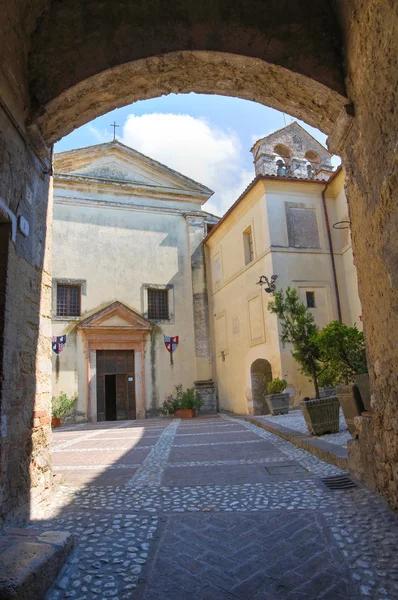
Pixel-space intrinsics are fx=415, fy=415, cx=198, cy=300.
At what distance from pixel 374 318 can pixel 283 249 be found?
9851 millimetres

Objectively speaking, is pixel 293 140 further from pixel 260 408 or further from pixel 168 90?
pixel 168 90

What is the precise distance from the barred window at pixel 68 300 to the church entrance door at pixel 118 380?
180 cm

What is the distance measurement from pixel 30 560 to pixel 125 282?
14.6 metres

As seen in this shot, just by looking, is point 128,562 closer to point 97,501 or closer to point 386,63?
point 97,501

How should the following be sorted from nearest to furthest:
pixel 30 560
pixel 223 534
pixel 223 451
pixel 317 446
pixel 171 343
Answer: pixel 30 560
pixel 223 534
pixel 317 446
pixel 223 451
pixel 171 343

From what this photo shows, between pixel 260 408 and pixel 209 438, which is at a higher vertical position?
pixel 260 408

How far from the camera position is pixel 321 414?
20.4 feet

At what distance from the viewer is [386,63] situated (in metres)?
2.75

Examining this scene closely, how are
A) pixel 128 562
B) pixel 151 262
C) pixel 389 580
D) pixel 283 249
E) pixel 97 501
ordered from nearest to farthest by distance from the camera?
1. pixel 389 580
2. pixel 128 562
3. pixel 97 501
4. pixel 283 249
5. pixel 151 262

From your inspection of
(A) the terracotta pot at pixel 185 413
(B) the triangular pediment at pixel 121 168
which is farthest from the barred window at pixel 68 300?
(A) the terracotta pot at pixel 185 413

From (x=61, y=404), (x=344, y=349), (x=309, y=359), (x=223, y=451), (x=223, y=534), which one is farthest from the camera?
(x=61, y=404)

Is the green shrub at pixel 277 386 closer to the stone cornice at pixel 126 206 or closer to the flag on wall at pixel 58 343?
the flag on wall at pixel 58 343

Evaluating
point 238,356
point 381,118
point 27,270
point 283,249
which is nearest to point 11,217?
point 27,270

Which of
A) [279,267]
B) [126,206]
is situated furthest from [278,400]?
[126,206]
